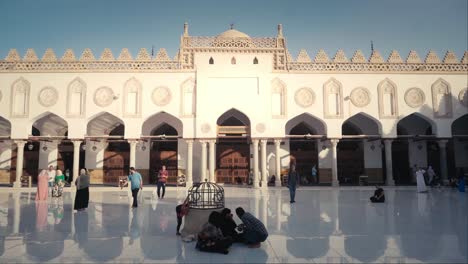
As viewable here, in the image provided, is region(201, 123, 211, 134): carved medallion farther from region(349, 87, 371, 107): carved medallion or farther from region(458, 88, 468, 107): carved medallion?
region(458, 88, 468, 107): carved medallion

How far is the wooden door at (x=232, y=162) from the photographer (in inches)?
813

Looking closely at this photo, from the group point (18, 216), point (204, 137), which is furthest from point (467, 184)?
point (18, 216)

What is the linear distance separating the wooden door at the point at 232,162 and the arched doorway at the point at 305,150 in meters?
2.85

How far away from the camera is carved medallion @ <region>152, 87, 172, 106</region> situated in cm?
1828

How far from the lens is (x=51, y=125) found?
2034cm

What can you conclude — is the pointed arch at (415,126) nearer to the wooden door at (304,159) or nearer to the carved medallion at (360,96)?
the carved medallion at (360,96)

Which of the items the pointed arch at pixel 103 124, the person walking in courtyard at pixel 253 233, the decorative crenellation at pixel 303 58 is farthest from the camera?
the pointed arch at pixel 103 124

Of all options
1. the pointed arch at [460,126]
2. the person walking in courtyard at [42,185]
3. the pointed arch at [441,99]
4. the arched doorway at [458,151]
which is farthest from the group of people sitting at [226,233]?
the pointed arch at [460,126]

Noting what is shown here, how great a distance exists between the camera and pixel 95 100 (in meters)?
18.2

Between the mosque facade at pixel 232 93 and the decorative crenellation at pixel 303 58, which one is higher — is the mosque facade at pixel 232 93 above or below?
below

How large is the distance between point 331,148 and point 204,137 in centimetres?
766

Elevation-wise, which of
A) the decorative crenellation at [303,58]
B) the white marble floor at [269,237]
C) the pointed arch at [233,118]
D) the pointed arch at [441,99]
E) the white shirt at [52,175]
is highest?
the decorative crenellation at [303,58]

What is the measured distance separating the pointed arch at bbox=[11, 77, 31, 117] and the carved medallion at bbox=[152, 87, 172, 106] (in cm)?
689

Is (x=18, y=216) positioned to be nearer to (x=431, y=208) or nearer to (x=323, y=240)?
(x=323, y=240)
